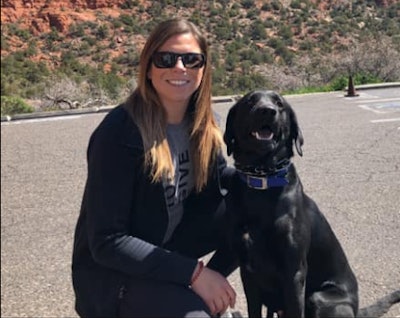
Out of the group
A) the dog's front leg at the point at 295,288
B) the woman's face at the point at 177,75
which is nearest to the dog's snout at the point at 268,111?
the woman's face at the point at 177,75

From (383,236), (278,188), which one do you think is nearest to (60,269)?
(278,188)

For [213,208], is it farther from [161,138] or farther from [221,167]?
[161,138]

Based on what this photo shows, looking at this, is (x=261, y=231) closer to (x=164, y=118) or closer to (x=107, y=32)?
(x=164, y=118)

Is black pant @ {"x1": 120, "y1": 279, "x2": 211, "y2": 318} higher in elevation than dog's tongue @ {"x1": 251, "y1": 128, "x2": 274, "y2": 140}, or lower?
lower

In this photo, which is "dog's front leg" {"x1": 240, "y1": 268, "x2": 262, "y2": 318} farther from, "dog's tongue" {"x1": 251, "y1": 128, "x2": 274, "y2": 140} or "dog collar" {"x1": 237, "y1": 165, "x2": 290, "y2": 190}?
"dog's tongue" {"x1": 251, "y1": 128, "x2": 274, "y2": 140}

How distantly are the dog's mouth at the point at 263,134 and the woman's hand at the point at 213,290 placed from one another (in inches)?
22.9

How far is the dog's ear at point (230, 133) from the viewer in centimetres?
257

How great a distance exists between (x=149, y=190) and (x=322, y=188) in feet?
9.09

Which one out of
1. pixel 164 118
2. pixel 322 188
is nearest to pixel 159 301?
pixel 164 118

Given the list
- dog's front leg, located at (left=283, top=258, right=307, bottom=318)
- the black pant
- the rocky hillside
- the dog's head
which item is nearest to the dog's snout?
the dog's head

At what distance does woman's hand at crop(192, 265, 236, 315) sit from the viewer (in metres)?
2.16

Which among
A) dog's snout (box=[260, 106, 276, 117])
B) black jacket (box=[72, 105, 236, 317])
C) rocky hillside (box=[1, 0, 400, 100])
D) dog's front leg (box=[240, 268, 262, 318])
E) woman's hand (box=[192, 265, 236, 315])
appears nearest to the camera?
rocky hillside (box=[1, 0, 400, 100])

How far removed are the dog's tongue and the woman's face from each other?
0.37m

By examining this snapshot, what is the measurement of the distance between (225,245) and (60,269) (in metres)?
1.13
